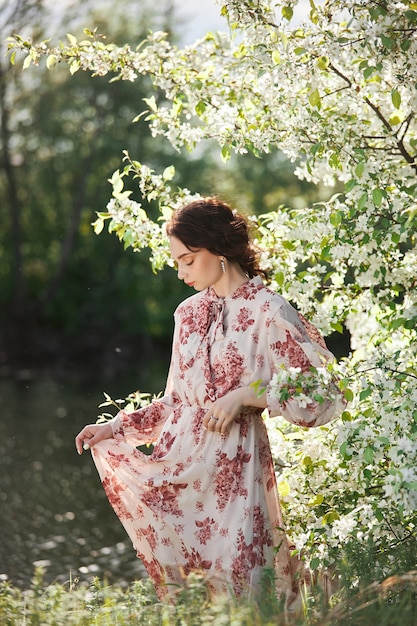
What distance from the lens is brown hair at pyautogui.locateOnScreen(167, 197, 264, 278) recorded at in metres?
3.76

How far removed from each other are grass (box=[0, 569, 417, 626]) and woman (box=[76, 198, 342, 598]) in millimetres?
186

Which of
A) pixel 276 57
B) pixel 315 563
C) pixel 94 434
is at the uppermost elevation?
pixel 276 57

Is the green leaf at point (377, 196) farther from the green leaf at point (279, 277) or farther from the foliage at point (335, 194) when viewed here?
the green leaf at point (279, 277)

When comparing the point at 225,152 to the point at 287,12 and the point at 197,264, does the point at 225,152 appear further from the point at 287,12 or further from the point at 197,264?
the point at 197,264

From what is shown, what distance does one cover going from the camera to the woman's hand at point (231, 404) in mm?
3518

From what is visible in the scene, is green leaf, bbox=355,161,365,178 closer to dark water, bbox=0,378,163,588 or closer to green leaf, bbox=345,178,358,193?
green leaf, bbox=345,178,358,193

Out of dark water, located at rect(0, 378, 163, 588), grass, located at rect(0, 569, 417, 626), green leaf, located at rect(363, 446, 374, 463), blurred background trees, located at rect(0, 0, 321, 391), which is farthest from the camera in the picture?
blurred background trees, located at rect(0, 0, 321, 391)

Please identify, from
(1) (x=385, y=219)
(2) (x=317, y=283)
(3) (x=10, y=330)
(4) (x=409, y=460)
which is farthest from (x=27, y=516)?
(3) (x=10, y=330)

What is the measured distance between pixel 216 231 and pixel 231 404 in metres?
0.67

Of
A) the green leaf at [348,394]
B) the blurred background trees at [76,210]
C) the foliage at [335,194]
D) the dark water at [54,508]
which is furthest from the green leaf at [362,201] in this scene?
the blurred background trees at [76,210]

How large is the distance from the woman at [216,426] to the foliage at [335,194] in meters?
0.27

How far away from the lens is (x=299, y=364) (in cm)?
363

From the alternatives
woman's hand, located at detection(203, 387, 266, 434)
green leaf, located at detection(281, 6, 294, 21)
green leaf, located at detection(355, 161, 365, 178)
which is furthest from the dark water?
green leaf, located at detection(281, 6, 294, 21)

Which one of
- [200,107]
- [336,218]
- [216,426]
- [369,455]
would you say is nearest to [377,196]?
[336,218]
